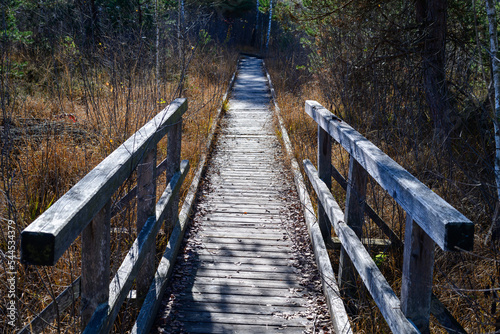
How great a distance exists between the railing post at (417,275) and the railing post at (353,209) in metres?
1.25

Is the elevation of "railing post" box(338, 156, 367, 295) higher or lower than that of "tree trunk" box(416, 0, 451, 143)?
lower

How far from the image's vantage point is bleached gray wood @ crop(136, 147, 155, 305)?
336cm

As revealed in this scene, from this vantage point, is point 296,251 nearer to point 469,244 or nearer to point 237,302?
point 237,302

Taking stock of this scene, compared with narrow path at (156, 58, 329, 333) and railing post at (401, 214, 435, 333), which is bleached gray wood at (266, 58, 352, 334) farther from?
railing post at (401, 214, 435, 333)

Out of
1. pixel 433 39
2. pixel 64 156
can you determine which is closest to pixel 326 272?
pixel 64 156

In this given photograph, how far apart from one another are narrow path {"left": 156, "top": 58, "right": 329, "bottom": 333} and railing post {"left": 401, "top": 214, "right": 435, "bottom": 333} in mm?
1212

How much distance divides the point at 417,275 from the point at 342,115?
23.5ft

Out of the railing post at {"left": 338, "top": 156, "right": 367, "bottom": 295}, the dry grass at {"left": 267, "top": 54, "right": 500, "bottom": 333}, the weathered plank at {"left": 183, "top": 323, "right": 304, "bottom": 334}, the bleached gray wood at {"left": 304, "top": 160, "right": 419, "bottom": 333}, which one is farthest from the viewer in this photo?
the railing post at {"left": 338, "top": 156, "right": 367, "bottom": 295}

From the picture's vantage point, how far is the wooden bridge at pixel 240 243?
202 cm

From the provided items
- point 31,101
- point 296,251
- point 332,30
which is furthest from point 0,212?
point 332,30

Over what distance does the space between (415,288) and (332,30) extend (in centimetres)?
710

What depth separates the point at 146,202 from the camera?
11.4 ft

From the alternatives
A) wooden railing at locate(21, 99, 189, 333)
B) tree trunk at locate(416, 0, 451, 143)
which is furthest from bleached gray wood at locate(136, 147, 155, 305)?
tree trunk at locate(416, 0, 451, 143)

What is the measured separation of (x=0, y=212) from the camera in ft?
12.8
